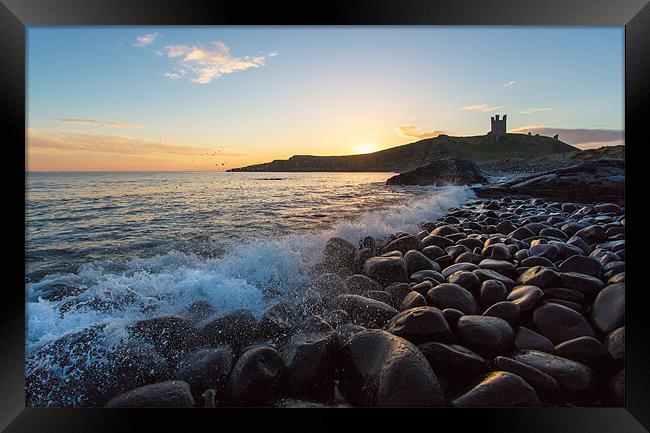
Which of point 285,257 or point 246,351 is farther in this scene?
point 285,257

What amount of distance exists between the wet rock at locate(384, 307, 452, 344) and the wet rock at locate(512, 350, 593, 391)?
487mm

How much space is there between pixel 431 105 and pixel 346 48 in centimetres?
121

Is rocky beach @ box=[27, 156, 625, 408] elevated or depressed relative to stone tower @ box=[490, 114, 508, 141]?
depressed

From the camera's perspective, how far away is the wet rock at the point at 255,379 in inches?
86.4

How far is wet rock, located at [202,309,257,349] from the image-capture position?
Answer: 2.53 metres

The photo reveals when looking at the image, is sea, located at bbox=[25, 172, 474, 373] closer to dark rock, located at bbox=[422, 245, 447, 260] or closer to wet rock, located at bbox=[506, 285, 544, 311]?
dark rock, located at bbox=[422, 245, 447, 260]

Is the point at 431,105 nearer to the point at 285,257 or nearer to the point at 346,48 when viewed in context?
the point at 346,48

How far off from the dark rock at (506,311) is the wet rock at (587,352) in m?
0.33

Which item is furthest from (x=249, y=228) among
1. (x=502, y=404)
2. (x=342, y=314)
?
(x=502, y=404)

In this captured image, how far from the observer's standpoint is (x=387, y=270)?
11.4 ft

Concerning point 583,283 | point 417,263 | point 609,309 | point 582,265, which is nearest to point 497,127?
point 582,265

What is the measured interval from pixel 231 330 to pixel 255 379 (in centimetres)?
50

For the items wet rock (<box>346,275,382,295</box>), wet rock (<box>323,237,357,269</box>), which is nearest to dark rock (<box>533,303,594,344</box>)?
wet rock (<box>346,275,382,295</box>)

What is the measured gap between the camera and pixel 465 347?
7.82 ft
